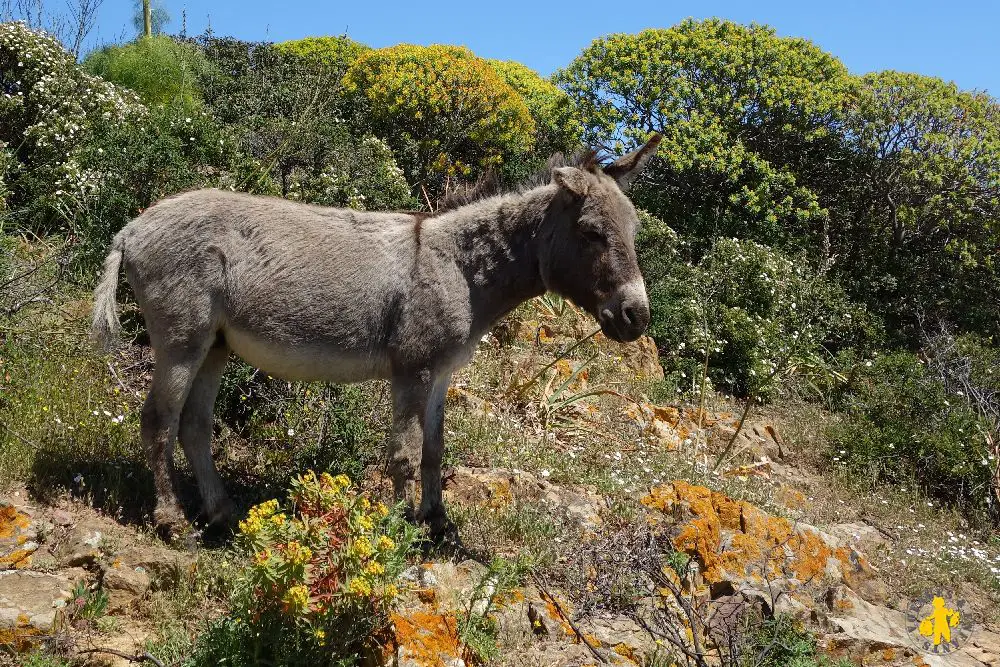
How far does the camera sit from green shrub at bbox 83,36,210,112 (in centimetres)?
1208

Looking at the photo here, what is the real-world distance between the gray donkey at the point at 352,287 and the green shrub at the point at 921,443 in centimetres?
541

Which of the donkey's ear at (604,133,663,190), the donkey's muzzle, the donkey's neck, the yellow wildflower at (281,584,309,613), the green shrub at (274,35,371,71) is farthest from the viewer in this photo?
the green shrub at (274,35,371,71)

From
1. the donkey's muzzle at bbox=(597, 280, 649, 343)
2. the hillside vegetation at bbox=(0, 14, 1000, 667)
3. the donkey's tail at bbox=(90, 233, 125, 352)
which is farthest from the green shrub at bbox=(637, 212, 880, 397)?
the donkey's tail at bbox=(90, 233, 125, 352)

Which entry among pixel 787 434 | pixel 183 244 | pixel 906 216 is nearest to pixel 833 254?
pixel 906 216

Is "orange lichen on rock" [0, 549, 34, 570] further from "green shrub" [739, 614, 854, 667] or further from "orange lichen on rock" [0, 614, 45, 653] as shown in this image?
"green shrub" [739, 614, 854, 667]

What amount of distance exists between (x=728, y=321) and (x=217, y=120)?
7.19m

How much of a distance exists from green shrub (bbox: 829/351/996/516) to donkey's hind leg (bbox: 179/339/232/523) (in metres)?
6.56

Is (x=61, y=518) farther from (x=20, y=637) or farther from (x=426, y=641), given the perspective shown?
(x=426, y=641)

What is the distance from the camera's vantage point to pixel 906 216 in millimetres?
13164

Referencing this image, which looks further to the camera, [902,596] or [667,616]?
[902,596]

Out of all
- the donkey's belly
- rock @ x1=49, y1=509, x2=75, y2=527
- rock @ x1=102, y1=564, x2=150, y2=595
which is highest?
the donkey's belly

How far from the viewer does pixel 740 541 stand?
5191 millimetres

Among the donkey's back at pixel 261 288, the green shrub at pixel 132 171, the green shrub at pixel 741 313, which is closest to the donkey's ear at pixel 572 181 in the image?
the donkey's back at pixel 261 288

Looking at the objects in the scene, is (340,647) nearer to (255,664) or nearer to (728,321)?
(255,664)
